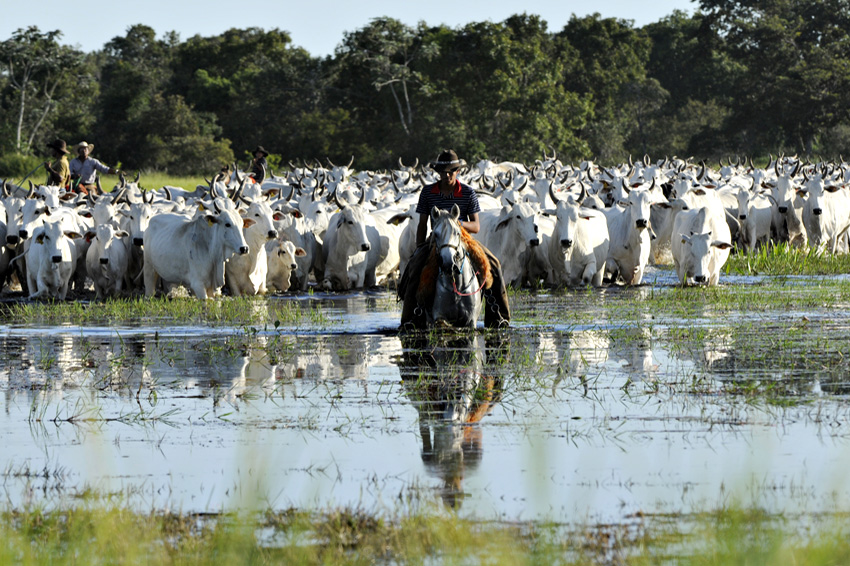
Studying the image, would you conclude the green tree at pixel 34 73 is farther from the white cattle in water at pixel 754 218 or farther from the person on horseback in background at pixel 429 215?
the person on horseback in background at pixel 429 215

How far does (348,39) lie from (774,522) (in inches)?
2124

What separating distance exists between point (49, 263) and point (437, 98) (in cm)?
3811

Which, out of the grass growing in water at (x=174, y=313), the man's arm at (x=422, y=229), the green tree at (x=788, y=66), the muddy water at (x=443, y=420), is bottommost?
the muddy water at (x=443, y=420)

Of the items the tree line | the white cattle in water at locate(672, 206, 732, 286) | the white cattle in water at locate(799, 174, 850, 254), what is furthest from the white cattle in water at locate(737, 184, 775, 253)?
the tree line

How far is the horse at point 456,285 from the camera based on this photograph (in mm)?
11062

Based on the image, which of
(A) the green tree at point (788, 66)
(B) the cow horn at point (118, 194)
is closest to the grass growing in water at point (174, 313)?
(B) the cow horn at point (118, 194)

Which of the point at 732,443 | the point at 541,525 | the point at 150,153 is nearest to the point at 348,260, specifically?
the point at 732,443

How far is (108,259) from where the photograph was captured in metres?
18.1

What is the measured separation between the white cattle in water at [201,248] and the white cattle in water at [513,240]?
334 cm

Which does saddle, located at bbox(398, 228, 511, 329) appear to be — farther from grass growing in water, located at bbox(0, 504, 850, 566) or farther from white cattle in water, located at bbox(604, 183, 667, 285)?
white cattle in water, located at bbox(604, 183, 667, 285)

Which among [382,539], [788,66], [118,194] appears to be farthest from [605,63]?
[382,539]

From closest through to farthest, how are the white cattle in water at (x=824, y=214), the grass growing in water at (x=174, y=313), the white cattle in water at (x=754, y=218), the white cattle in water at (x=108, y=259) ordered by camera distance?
the grass growing in water at (x=174, y=313), the white cattle in water at (x=108, y=259), the white cattle in water at (x=824, y=214), the white cattle in water at (x=754, y=218)

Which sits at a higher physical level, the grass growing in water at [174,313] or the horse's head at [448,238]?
the horse's head at [448,238]

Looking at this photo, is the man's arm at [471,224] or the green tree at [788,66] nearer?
the man's arm at [471,224]
